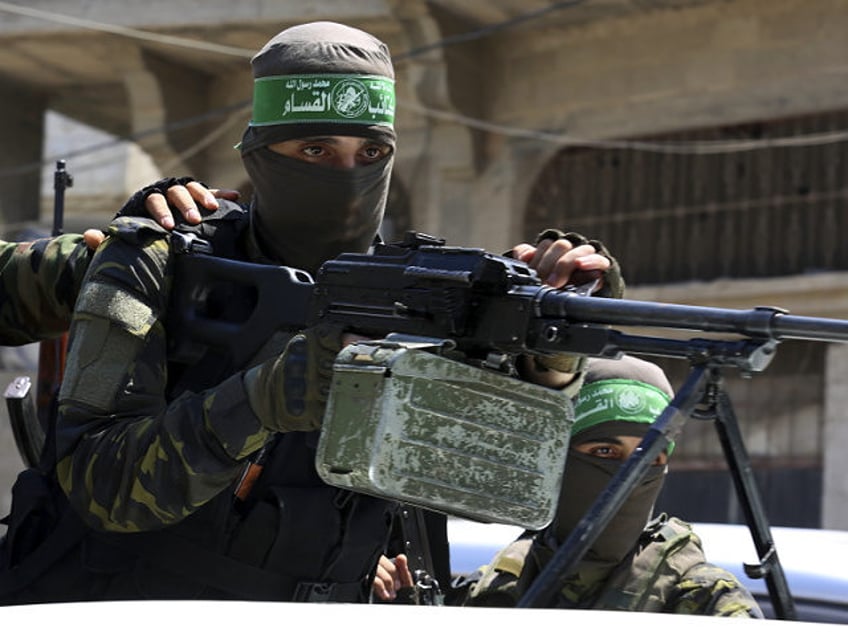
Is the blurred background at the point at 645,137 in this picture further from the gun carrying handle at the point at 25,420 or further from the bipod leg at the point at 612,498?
the bipod leg at the point at 612,498

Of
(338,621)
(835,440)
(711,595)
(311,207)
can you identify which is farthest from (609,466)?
(835,440)

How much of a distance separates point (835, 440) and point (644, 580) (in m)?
7.32

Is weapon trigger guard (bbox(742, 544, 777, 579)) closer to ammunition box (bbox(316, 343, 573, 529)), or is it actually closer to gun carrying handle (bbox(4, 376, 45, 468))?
ammunition box (bbox(316, 343, 573, 529))

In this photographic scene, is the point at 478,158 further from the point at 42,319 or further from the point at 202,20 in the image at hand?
the point at 42,319

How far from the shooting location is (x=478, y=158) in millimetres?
12266

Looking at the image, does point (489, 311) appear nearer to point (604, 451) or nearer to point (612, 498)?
point (612, 498)

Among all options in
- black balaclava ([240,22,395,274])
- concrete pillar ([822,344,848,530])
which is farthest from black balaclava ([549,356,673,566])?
concrete pillar ([822,344,848,530])

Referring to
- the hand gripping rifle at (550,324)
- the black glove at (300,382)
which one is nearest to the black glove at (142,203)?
the hand gripping rifle at (550,324)

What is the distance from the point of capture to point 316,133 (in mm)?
3057

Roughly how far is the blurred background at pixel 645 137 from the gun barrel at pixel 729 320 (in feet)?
26.7

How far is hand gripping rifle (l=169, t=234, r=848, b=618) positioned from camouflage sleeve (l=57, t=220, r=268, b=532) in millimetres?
224

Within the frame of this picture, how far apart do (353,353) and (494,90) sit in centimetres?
1004

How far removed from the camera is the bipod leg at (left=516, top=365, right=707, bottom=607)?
2.37 m

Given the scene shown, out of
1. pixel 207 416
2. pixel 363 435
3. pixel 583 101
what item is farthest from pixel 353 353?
pixel 583 101
